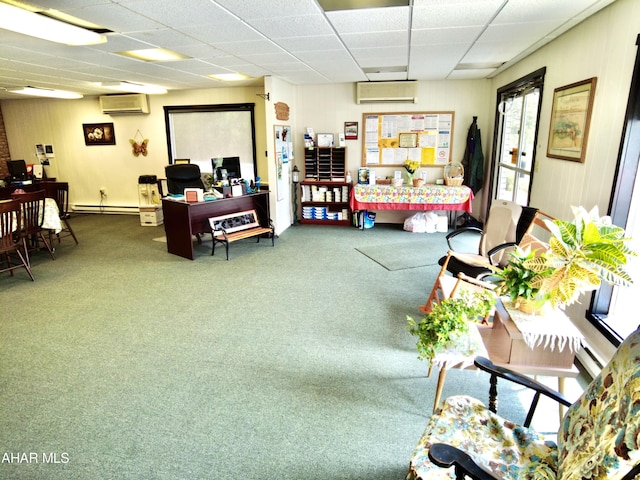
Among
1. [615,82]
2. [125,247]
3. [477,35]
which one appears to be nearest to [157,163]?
Answer: [125,247]

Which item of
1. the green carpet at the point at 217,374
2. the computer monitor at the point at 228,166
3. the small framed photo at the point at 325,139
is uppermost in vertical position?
the small framed photo at the point at 325,139

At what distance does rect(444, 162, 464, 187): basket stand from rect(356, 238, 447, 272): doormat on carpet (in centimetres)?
114

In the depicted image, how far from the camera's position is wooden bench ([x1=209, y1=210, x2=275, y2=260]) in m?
5.22

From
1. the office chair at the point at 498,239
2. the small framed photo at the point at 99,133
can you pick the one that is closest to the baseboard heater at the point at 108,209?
the small framed photo at the point at 99,133

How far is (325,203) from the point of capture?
6977 millimetres

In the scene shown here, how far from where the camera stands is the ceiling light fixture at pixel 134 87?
243 inches

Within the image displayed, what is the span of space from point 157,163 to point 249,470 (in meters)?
7.07

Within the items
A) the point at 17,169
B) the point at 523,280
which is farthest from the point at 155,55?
the point at 17,169

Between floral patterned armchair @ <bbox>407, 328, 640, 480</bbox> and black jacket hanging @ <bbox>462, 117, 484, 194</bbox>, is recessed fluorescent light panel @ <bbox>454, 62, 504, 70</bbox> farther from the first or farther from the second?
floral patterned armchair @ <bbox>407, 328, 640, 480</bbox>

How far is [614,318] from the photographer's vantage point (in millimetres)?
2660

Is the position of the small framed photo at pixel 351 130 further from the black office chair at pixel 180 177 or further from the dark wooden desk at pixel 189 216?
the black office chair at pixel 180 177

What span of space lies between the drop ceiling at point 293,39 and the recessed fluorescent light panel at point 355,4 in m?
0.02

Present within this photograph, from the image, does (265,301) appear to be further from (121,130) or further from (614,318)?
(121,130)

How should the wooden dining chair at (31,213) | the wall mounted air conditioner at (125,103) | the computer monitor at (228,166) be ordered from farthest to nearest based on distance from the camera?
the wall mounted air conditioner at (125,103) → the computer monitor at (228,166) → the wooden dining chair at (31,213)
